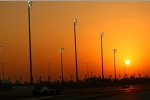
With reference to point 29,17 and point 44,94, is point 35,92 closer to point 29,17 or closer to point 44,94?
point 44,94

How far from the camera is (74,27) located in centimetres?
10544

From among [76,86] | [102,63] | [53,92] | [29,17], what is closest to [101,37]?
[102,63]

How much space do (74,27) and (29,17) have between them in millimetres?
31585

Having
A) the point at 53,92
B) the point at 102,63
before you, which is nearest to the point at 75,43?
the point at 102,63

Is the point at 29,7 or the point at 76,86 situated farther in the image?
the point at 76,86

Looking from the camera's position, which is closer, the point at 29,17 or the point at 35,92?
the point at 35,92

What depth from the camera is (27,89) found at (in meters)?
75.9

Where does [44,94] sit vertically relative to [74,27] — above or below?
below

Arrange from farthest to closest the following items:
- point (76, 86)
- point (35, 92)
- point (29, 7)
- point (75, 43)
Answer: point (76, 86) → point (75, 43) → point (29, 7) → point (35, 92)

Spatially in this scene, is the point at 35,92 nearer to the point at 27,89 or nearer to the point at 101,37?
the point at 27,89

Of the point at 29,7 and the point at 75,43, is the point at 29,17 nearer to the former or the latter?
the point at 29,7

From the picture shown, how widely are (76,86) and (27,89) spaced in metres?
36.8

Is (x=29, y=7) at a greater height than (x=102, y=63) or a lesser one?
greater

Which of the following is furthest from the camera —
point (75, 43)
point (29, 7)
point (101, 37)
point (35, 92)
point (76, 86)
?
point (101, 37)
